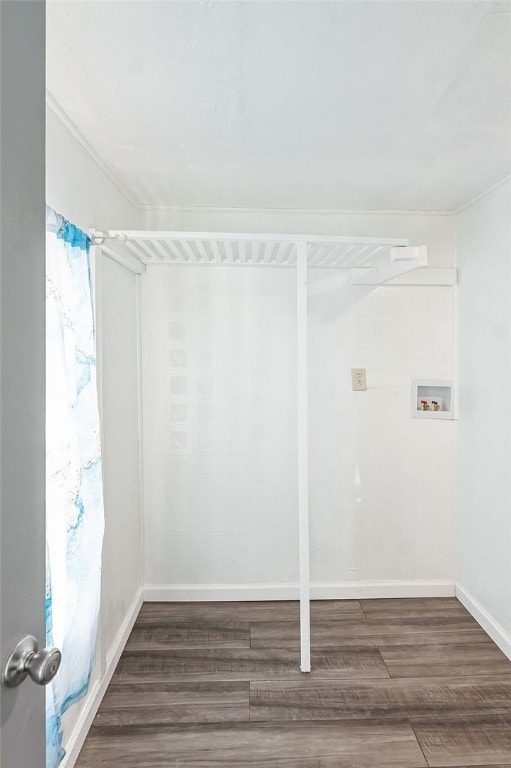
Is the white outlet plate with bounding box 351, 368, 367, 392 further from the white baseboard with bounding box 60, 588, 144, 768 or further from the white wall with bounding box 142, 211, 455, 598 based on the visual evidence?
the white baseboard with bounding box 60, 588, 144, 768

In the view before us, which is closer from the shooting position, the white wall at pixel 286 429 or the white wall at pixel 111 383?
the white wall at pixel 111 383

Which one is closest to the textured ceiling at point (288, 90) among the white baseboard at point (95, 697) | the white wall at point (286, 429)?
the white wall at point (286, 429)

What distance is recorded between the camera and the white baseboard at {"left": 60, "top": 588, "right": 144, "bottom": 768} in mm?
1709

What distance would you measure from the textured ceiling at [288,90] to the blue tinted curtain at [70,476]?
1.66ft

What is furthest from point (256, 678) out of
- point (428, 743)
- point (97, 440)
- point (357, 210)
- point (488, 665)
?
point (357, 210)

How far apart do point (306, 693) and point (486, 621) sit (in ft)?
3.74

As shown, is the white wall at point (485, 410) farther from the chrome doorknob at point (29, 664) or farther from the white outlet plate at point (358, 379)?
the chrome doorknob at point (29, 664)

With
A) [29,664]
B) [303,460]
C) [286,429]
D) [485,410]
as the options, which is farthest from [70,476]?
[485,410]

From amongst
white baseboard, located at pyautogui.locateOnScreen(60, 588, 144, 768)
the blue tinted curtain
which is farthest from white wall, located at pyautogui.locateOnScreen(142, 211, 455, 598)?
the blue tinted curtain

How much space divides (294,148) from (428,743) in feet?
8.03

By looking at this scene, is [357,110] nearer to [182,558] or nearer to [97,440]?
[97,440]

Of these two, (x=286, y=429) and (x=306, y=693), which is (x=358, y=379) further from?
(x=306, y=693)

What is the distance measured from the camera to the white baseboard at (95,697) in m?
1.71

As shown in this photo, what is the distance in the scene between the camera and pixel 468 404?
2781 mm
